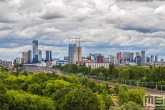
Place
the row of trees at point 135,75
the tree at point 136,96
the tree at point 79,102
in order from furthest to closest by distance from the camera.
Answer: the row of trees at point 135,75 < the tree at point 136,96 < the tree at point 79,102

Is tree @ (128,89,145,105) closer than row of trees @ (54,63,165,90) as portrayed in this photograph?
Yes

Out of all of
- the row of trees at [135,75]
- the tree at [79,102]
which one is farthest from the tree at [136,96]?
the row of trees at [135,75]

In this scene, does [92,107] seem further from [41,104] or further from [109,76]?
[109,76]

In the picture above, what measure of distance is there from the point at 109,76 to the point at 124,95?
7368 cm

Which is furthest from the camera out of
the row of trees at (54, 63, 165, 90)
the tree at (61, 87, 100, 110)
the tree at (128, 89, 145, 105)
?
the row of trees at (54, 63, 165, 90)

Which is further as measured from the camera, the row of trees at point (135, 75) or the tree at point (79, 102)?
the row of trees at point (135, 75)

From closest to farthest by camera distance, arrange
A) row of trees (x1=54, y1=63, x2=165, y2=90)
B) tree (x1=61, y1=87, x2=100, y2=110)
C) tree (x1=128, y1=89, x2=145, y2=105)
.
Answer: tree (x1=61, y1=87, x2=100, y2=110)
tree (x1=128, y1=89, x2=145, y2=105)
row of trees (x1=54, y1=63, x2=165, y2=90)

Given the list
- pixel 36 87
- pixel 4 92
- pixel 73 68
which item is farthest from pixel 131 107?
pixel 73 68

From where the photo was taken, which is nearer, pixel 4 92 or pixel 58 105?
pixel 4 92

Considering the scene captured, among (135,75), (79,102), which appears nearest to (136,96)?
(79,102)

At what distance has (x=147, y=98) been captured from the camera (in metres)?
52.2

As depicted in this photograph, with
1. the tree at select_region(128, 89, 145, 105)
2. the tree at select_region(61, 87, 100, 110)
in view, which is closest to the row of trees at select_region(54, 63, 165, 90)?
the tree at select_region(128, 89, 145, 105)

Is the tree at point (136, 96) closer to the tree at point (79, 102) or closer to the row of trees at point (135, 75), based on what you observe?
the tree at point (79, 102)

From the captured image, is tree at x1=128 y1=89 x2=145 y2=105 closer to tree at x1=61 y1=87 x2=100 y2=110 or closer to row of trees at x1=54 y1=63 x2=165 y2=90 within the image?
tree at x1=61 y1=87 x2=100 y2=110
